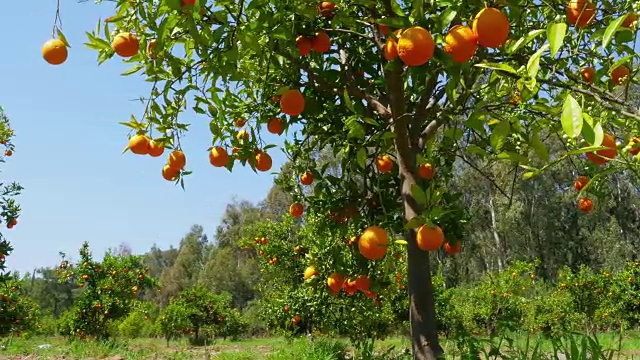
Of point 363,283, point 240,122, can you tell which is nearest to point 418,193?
point 363,283

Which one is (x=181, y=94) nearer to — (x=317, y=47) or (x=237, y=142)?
(x=237, y=142)

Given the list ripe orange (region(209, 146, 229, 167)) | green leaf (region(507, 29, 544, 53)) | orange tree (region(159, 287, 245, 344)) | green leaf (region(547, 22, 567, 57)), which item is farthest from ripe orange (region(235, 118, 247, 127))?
orange tree (region(159, 287, 245, 344))

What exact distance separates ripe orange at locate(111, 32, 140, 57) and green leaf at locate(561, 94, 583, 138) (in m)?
1.48

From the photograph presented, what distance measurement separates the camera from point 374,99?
2.68 m

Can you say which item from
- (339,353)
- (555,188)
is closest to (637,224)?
(555,188)

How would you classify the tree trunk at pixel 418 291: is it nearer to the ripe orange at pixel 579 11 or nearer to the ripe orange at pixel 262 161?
the ripe orange at pixel 262 161

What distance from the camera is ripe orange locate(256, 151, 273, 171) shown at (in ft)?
7.49

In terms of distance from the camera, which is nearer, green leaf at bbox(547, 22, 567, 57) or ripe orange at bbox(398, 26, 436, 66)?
green leaf at bbox(547, 22, 567, 57)

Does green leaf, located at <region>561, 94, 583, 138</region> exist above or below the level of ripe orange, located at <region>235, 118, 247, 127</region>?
below

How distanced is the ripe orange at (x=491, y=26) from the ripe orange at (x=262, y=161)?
1.20 meters

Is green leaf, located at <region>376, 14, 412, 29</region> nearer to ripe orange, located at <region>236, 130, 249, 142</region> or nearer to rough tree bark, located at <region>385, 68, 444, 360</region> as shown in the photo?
rough tree bark, located at <region>385, 68, 444, 360</region>

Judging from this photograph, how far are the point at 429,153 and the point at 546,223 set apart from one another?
30.8 m

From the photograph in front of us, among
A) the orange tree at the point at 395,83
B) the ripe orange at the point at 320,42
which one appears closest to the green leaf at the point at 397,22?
the orange tree at the point at 395,83

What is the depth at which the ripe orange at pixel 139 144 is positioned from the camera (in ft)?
Answer: 6.04
